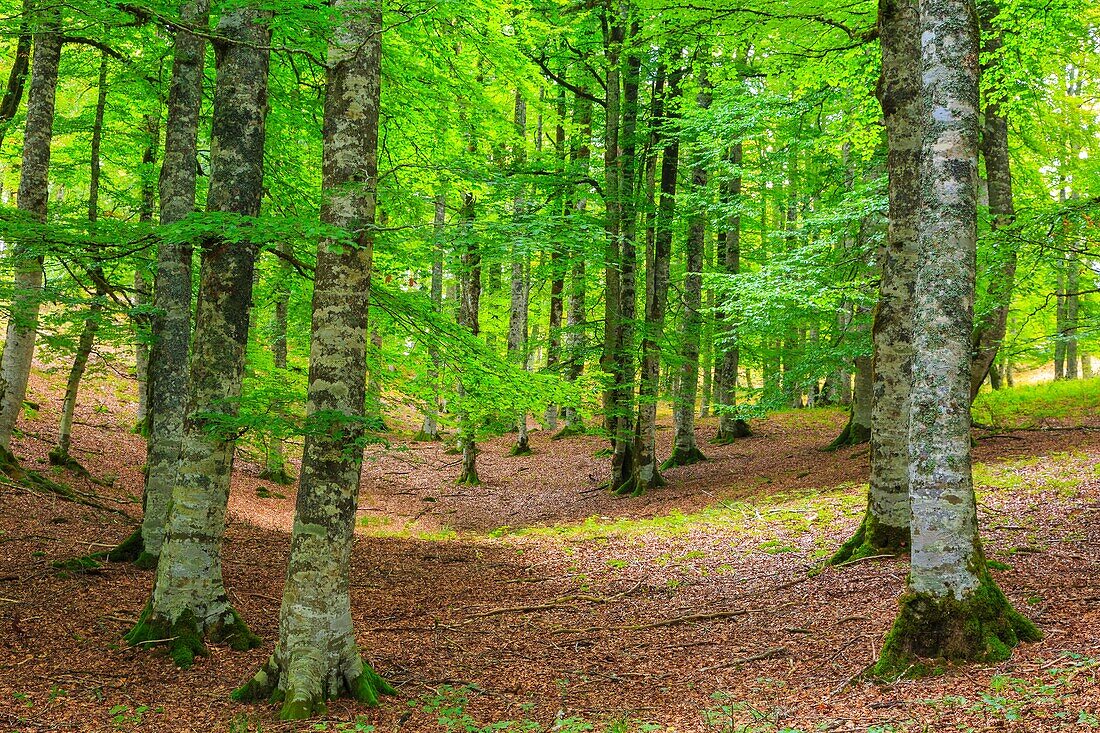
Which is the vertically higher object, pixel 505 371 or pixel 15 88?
Answer: pixel 15 88

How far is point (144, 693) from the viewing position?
5.46m

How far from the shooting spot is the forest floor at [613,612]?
15.6ft

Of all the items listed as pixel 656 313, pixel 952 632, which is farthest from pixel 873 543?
pixel 656 313

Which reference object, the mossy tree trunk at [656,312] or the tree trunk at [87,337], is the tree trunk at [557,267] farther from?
the tree trunk at [87,337]

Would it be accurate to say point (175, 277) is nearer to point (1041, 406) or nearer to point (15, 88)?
point (15, 88)

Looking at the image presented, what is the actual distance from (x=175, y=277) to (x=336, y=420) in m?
4.06

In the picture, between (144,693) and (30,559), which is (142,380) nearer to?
(30,559)

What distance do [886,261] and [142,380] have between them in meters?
15.8

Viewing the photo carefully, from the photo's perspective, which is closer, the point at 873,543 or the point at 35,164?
the point at 873,543

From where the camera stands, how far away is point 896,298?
752cm

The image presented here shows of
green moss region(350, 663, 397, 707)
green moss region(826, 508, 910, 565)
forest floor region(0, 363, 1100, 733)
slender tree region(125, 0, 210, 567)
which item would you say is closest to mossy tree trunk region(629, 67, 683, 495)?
forest floor region(0, 363, 1100, 733)

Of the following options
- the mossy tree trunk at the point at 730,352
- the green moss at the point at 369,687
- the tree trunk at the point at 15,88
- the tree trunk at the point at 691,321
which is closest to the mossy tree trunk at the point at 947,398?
the green moss at the point at 369,687

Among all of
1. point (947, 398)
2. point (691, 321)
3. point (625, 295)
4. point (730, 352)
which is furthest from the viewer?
point (730, 352)

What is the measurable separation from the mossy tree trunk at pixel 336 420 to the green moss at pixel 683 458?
42.8ft
